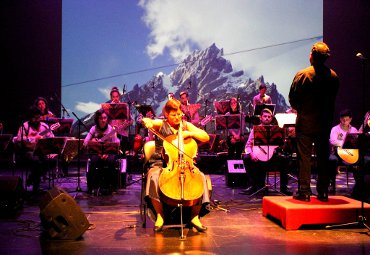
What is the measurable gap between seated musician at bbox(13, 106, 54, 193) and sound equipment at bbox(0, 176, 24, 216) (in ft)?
5.03

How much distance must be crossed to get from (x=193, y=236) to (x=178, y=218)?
1.87ft

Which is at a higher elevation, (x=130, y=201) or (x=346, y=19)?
(x=346, y=19)

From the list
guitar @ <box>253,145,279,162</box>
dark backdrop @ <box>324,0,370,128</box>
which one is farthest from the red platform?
dark backdrop @ <box>324,0,370,128</box>

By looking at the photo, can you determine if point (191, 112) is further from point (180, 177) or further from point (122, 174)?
point (180, 177)

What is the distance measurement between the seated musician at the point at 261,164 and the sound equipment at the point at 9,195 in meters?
3.65

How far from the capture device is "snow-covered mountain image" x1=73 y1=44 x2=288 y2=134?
11820 millimetres

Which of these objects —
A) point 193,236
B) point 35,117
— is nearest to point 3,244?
point 193,236

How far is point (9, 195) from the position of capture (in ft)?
17.2

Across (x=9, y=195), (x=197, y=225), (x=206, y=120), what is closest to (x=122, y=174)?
(x=206, y=120)

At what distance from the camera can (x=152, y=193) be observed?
433cm

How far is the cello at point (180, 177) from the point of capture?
3.97m

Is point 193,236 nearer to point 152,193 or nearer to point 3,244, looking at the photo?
point 152,193

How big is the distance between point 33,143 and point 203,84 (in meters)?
6.48

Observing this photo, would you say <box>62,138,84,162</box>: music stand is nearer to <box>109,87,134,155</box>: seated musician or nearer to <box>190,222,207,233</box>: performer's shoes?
<box>109,87,134,155</box>: seated musician
